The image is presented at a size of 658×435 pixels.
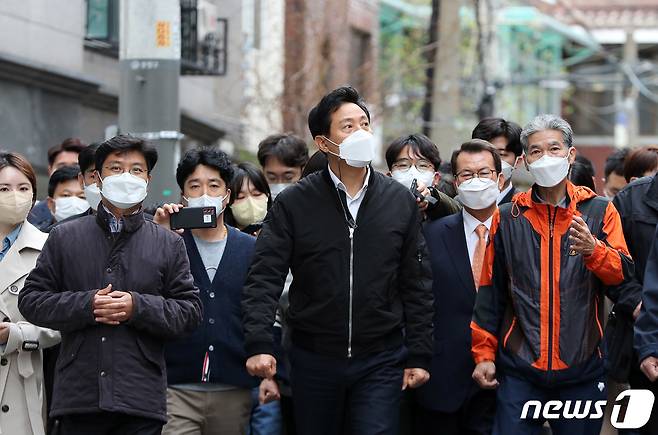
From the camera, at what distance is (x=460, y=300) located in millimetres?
7570

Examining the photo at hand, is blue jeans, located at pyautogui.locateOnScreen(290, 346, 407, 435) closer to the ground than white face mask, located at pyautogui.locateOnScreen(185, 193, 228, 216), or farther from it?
closer to the ground

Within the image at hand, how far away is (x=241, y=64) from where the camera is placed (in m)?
23.7

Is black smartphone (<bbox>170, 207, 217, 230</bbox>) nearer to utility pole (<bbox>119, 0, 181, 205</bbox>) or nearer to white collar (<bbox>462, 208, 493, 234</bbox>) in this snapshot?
white collar (<bbox>462, 208, 493, 234</bbox>)

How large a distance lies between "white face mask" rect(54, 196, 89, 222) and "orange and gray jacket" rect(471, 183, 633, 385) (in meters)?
3.32

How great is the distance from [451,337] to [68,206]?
313 centimetres

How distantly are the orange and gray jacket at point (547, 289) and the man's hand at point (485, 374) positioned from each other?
4cm

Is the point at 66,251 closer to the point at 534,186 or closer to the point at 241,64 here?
the point at 534,186

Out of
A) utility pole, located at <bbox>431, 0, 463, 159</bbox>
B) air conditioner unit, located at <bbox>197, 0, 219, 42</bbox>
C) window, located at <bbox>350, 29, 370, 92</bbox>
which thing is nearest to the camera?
air conditioner unit, located at <bbox>197, 0, 219, 42</bbox>

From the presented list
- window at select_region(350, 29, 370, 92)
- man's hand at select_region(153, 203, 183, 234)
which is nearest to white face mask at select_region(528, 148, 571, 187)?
man's hand at select_region(153, 203, 183, 234)

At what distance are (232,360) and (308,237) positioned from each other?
3.16 feet

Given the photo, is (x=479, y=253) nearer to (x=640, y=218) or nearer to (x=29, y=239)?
(x=640, y=218)

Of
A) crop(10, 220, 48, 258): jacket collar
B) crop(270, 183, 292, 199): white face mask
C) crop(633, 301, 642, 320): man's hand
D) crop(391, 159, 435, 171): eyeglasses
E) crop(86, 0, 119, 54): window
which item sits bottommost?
crop(633, 301, 642, 320): man's hand

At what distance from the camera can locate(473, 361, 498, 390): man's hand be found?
278 inches

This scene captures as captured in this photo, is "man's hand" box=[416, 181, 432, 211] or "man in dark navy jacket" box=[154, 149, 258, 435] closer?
"man in dark navy jacket" box=[154, 149, 258, 435]
